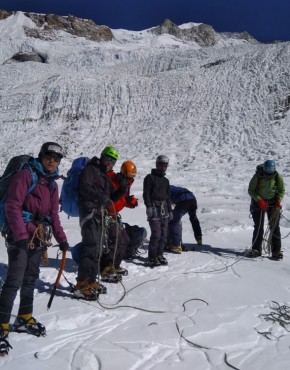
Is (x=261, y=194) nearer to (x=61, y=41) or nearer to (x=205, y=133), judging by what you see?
(x=205, y=133)

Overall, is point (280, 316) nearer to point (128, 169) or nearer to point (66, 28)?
point (128, 169)

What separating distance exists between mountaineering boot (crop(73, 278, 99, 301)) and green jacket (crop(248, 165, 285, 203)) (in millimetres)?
3936

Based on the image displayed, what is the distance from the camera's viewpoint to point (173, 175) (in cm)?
1852

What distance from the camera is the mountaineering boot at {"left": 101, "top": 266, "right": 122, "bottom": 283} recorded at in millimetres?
5602

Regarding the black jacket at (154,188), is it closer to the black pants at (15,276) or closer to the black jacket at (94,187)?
the black jacket at (94,187)

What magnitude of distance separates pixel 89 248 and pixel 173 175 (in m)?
13.8

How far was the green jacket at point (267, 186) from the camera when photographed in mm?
7297

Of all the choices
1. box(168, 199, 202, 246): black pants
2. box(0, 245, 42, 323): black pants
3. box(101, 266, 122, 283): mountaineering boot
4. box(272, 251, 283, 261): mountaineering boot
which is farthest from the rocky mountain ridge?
box(0, 245, 42, 323): black pants

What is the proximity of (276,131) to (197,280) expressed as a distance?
19.0 meters

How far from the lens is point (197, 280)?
5.84m

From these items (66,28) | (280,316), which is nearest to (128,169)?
(280,316)

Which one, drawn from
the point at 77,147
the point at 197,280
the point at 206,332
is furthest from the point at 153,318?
the point at 77,147

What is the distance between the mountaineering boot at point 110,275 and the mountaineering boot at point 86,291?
25.2 inches

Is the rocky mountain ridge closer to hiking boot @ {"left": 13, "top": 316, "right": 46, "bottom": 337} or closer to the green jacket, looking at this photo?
the green jacket
